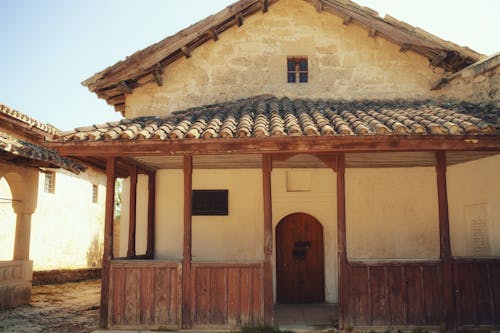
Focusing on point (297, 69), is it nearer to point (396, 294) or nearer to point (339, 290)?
point (339, 290)

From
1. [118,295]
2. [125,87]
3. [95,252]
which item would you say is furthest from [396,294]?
[95,252]

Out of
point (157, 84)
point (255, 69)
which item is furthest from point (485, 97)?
point (157, 84)

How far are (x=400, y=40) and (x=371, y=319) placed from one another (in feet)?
19.3

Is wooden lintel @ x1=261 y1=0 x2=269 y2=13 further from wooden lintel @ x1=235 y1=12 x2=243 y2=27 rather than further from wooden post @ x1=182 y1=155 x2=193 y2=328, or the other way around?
wooden post @ x1=182 y1=155 x2=193 y2=328

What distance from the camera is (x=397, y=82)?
10156 mm

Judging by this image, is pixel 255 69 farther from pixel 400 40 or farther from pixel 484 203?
pixel 484 203

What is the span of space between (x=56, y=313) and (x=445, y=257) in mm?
7579

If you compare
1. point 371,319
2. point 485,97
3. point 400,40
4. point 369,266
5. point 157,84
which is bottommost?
point 371,319

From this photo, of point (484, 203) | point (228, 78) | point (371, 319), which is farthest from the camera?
point (228, 78)

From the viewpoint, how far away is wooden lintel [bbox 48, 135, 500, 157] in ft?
21.7

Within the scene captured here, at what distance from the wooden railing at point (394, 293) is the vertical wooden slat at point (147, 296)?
307 centimetres

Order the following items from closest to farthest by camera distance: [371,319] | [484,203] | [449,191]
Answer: [371,319], [484,203], [449,191]

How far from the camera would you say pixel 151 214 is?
32.2 ft

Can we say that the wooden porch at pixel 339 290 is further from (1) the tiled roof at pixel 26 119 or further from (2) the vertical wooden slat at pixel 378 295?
(1) the tiled roof at pixel 26 119
